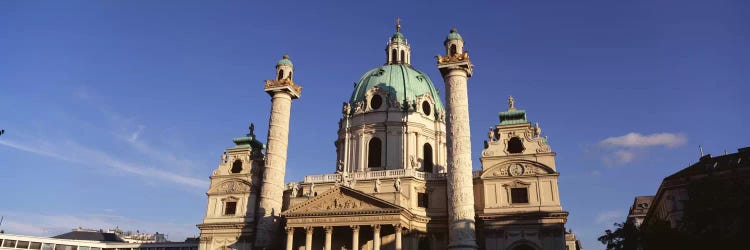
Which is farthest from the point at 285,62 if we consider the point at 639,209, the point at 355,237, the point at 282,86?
the point at 639,209

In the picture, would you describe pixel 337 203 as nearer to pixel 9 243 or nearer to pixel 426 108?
pixel 426 108

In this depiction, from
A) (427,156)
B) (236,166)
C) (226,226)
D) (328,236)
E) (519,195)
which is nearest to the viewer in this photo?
(328,236)

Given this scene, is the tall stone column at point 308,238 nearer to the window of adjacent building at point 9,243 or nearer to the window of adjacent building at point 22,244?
the window of adjacent building at point 22,244

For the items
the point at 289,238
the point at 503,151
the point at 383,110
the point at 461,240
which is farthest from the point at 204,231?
the point at 503,151

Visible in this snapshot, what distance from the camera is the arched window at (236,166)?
50.6 meters

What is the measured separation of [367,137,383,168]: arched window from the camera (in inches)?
2026

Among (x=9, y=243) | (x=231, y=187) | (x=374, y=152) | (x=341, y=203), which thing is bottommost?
(x=9, y=243)

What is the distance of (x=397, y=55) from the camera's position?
60.2 m

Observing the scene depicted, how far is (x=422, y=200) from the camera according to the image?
44.3m

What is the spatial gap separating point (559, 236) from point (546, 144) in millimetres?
7066

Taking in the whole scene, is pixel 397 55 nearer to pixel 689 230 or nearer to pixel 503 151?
pixel 503 151

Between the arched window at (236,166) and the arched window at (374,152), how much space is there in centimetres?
1171

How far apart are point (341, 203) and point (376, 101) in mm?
15936

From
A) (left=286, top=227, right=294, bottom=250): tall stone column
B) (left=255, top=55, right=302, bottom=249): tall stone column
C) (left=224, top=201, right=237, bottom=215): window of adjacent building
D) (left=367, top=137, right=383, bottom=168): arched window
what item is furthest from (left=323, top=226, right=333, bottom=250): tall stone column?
(left=224, top=201, right=237, bottom=215): window of adjacent building
